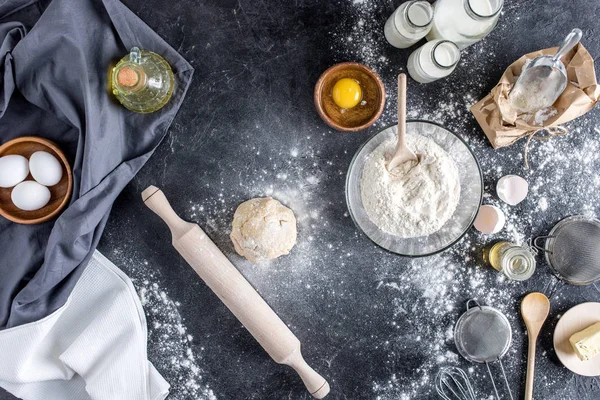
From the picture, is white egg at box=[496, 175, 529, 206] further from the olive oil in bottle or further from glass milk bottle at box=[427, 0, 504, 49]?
the olive oil in bottle

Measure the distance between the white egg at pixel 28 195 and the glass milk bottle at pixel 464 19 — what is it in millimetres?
1200

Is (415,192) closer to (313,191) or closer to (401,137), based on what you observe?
(401,137)

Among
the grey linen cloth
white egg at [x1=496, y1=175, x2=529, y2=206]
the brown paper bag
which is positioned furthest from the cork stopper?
white egg at [x1=496, y1=175, x2=529, y2=206]

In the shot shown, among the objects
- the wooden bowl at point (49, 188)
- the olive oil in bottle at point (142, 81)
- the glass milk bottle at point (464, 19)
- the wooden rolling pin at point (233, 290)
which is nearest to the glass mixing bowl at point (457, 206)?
the glass milk bottle at point (464, 19)

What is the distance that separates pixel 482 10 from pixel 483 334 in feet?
3.08

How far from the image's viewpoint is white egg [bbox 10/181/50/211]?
1381mm

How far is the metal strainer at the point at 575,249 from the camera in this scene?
5.12 ft

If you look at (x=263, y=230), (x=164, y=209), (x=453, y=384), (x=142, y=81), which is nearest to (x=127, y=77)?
(x=142, y=81)

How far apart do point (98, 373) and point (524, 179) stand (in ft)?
4.64

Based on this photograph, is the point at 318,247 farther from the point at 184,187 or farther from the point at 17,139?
the point at 17,139

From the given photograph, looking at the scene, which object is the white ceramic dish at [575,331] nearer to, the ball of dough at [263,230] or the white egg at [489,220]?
the white egg at [489,220]

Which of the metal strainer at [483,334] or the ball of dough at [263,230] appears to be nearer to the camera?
the ball of dough at [263,230]

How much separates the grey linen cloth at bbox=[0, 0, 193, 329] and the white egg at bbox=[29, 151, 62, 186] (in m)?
0.06

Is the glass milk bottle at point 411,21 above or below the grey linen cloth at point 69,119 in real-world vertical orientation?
above
